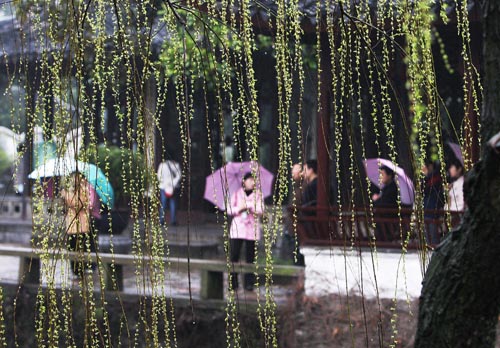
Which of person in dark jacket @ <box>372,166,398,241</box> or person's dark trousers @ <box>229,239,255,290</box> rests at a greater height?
person in dark jacket @ <box>372,166,398,241</box>

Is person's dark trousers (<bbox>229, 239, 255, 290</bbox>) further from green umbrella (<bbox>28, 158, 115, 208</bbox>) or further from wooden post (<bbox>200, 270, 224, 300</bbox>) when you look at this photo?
green umbrella (<bbox>28, 158, 115, 208</bbox>)

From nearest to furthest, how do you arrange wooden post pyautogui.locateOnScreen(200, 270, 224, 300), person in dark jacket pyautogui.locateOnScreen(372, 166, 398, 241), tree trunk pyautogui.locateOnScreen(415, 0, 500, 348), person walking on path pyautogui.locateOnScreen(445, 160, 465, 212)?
tree trunk pyautogui.locateOnScreen(415, 0, 500, 348) < person walking on path pyautogui.locateOnScreen(445, 160, 465, 212) < person in dark jacket pyautogui.locateOnScreen(372, 166, 398, 241) < wooden post pyautogui.locateOnScreen(200, 270, 224, 300)

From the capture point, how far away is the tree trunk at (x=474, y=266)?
108 centimetres

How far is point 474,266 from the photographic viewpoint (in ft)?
3.63

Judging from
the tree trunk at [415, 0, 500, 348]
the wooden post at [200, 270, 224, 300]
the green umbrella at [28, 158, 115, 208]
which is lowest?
the wooden post at [200, 270, 224, 300]

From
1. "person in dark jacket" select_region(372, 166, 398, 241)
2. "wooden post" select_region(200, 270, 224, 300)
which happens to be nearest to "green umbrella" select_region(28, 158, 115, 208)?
"person in dark jacket" select_region(372, 166, 398, 241)

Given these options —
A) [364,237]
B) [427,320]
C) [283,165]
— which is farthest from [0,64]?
[427,320]

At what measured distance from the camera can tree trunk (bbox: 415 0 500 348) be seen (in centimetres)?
108

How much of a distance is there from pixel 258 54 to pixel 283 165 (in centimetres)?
453

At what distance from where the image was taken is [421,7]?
5.36ft

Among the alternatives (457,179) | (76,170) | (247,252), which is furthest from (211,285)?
(76,170)

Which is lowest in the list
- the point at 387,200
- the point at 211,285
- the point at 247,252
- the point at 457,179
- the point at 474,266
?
the point at 211,285

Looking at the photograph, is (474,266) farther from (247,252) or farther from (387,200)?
(247,252)

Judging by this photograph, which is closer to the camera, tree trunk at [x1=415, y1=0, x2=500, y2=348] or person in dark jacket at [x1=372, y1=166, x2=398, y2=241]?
tree trunk at [x1=415, y1=0, x2=500, y2=348]
